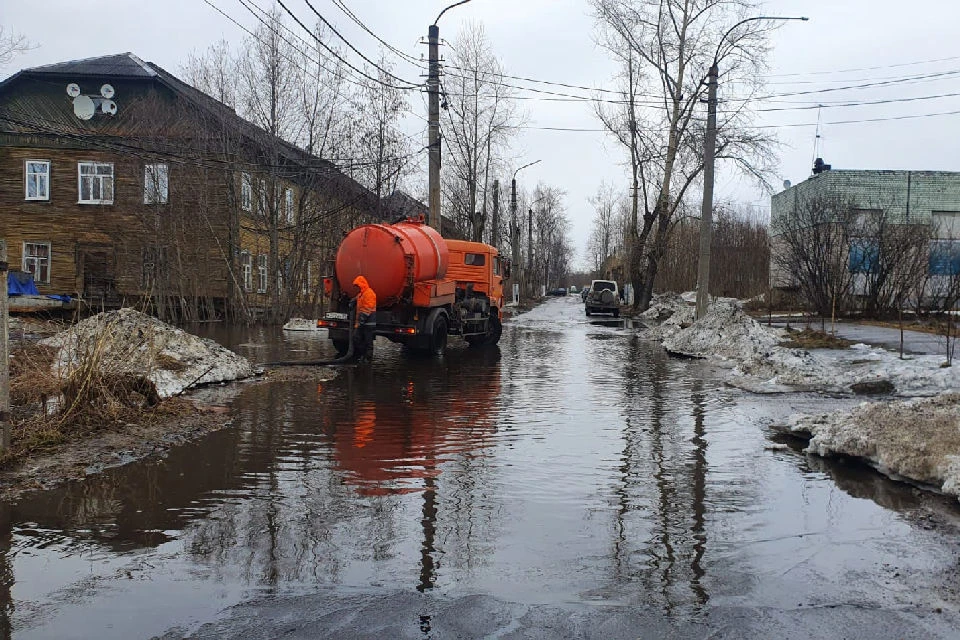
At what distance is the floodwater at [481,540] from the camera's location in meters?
3.88

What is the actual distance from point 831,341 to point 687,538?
47.8 feet

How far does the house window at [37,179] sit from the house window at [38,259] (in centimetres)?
218

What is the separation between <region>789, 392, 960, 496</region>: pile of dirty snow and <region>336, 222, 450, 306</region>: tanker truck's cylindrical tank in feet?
30.8

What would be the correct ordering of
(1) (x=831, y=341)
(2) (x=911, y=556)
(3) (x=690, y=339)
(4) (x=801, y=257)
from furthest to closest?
(4) (x=801, y=257), (3) (x=690, y=339), (1) (x=831, y=341), (2) (x=911, y=556)

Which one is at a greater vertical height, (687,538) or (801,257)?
(801,257)

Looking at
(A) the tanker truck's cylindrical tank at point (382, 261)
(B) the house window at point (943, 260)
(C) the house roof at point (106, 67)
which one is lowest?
(A) the tanker truck's cylindrical tank at point (382, 261)

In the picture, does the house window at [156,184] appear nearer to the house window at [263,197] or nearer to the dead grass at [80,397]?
the house window at [263,197]

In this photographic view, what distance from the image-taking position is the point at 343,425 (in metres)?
9.20

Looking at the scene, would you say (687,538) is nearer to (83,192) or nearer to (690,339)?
(690,339)

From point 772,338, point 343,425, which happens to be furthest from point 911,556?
point 772,338

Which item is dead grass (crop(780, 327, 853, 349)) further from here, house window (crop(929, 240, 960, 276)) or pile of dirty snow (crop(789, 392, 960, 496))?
pile of dirty snow (crop(789, 392, 960, 496))

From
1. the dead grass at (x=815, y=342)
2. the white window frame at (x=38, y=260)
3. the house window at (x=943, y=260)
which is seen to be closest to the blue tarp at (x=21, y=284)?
the white window frame at (x=38, y=260)

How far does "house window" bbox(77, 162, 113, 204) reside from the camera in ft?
109

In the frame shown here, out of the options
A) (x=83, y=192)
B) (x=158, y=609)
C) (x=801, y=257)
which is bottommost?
(x=158, y=609)
